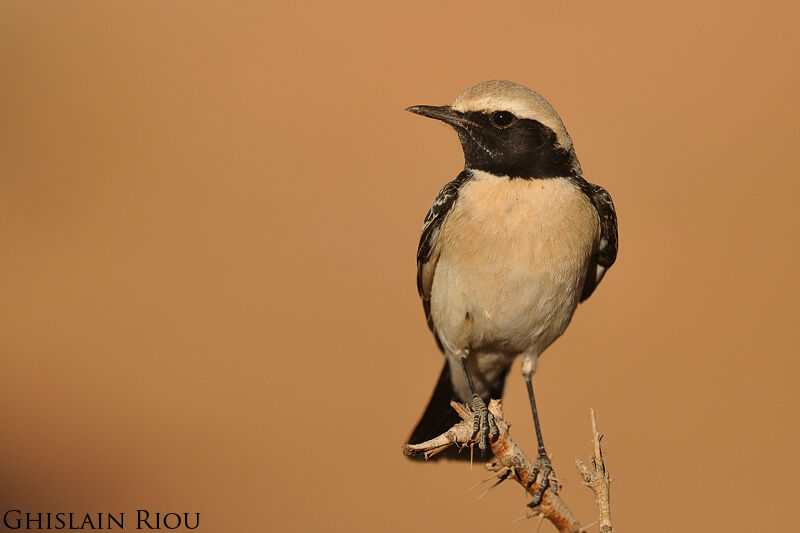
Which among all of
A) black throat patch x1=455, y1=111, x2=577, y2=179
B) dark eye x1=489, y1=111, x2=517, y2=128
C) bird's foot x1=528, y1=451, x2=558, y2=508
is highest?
dark eye x1=489, y1=111, x2=517, y2=128

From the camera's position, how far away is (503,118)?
567 cm

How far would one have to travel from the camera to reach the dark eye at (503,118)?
5.66 m

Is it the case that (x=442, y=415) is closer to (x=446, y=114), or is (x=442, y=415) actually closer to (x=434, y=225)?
(x=434, y=225)

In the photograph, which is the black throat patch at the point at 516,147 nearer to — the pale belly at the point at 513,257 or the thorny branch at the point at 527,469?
the pale belly at the point at 513,257

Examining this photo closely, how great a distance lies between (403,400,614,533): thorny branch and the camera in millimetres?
4062

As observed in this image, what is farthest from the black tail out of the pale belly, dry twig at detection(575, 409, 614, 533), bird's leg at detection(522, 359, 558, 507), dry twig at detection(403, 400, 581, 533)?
dry twig at detection(575, 409, 614, 533)

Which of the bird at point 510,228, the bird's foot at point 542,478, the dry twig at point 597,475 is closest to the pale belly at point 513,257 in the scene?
the bird at point 510,228

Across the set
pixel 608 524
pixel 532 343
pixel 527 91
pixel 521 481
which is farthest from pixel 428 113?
pixel 608 524

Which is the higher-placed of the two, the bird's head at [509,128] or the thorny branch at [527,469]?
the bird's head at [509,128]

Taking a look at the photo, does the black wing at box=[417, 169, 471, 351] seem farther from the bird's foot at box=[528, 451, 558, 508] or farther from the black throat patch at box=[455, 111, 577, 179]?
the bird's foot at box=[528, 451, 558, 508]

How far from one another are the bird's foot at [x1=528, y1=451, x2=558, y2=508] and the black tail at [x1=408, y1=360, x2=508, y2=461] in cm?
78

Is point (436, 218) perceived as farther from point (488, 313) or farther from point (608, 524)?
point (608, 524)

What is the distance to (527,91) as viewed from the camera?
571 cm

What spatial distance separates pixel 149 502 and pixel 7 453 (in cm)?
212
